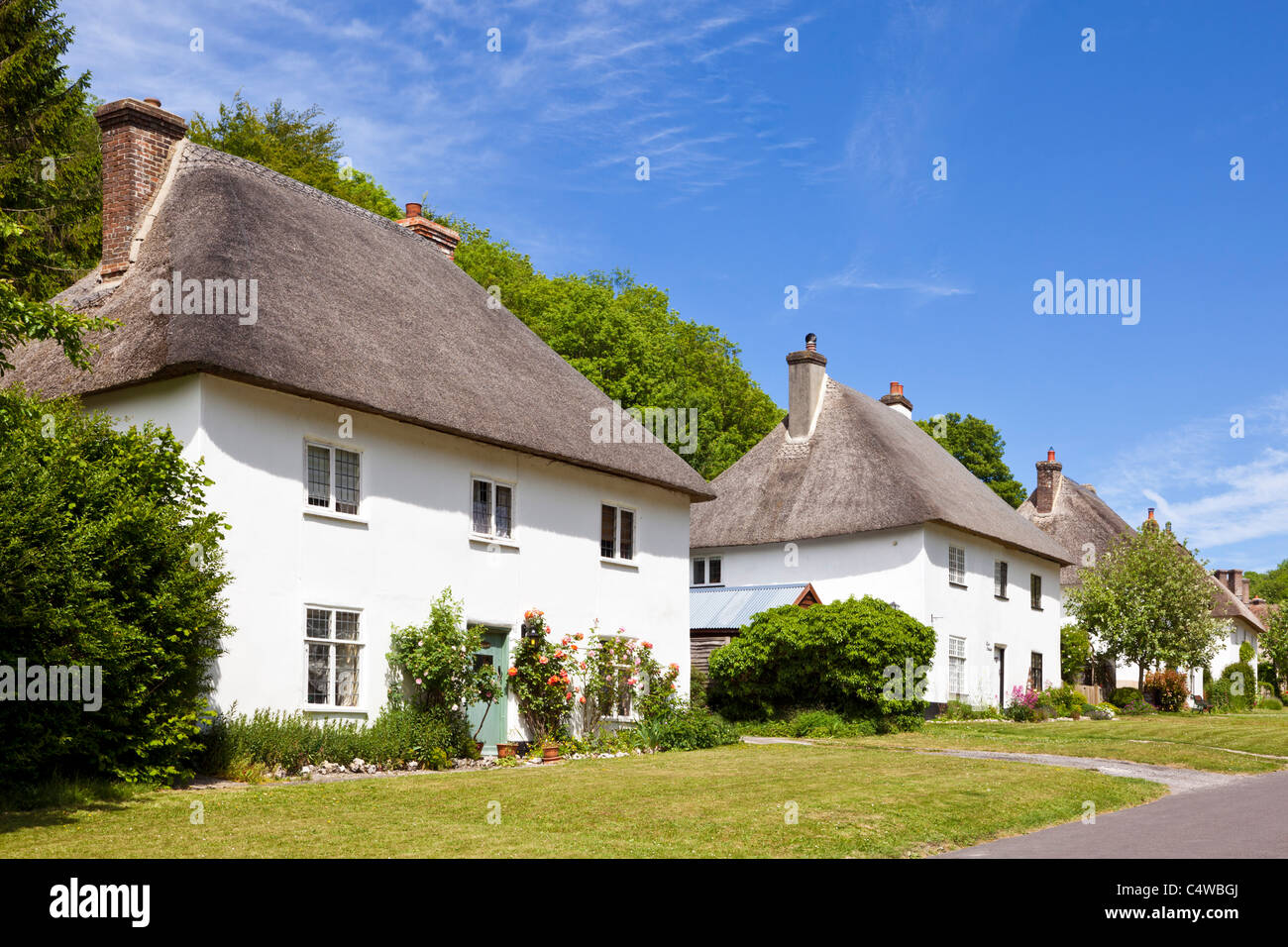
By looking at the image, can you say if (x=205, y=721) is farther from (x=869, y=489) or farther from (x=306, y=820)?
(x=869, y=489)

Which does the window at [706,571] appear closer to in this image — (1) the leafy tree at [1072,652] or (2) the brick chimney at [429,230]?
(2) the brick chimney at [429,230]

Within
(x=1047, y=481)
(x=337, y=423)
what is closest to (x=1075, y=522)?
(x=1047, y=481)

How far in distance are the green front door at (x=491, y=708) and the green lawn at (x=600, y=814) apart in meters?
2.81

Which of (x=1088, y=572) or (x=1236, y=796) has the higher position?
(x=1088, y=572)

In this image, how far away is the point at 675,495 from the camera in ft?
83.7

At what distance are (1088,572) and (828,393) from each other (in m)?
12.8

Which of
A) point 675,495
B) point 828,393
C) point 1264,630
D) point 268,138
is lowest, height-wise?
point 1264,630

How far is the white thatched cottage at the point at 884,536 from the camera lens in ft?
107

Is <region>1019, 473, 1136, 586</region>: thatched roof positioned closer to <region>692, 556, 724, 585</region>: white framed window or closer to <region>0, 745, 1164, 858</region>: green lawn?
<region>692, 556, 724, 585</region>: white framed window

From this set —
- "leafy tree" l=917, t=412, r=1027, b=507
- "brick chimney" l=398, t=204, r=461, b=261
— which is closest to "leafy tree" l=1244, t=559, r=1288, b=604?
"leafy tree" l=917, t=412, r=1027, b=507

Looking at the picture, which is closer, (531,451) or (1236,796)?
(1236,796)

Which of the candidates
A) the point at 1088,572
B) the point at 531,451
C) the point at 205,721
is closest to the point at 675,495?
the point at 531,451

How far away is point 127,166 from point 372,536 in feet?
24.4
